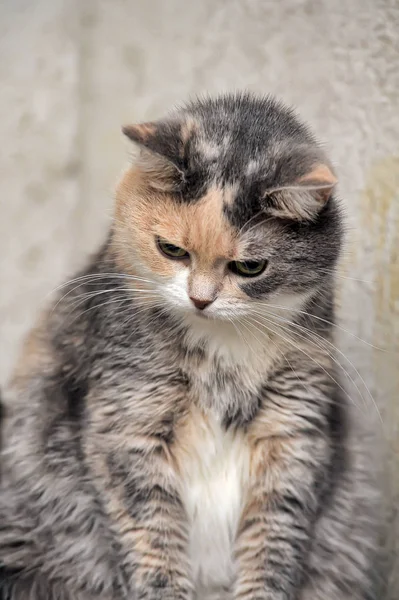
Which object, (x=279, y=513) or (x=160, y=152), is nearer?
(x=160, y=152)

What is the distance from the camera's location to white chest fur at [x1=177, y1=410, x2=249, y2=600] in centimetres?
128

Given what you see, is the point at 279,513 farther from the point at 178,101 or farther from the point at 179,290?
the point at 178,101

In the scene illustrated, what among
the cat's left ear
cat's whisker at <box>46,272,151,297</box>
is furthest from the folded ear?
cat's whisker at <box>46,272,151,297</box>

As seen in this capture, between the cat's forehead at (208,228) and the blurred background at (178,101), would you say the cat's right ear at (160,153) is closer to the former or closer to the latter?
the cat's forehead at (208,228)

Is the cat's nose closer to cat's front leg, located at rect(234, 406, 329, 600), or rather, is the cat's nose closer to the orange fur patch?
the orange fur patch

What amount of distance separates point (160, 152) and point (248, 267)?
0.21 meters

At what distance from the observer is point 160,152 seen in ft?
3.58

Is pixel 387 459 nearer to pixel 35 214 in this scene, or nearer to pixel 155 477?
pixel 155 477

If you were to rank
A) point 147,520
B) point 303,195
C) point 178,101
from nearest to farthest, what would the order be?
point 303,195, point 147,520, point 178,101

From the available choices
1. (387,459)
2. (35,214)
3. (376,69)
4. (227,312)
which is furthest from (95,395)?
(35,214)

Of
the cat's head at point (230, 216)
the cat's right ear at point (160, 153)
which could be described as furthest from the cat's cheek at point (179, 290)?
the cat's right ear at point (160, 153)

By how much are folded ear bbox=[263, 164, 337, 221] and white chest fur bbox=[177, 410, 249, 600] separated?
0.38 metres

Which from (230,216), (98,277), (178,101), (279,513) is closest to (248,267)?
(230,216)

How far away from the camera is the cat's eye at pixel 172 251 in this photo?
1143mm
